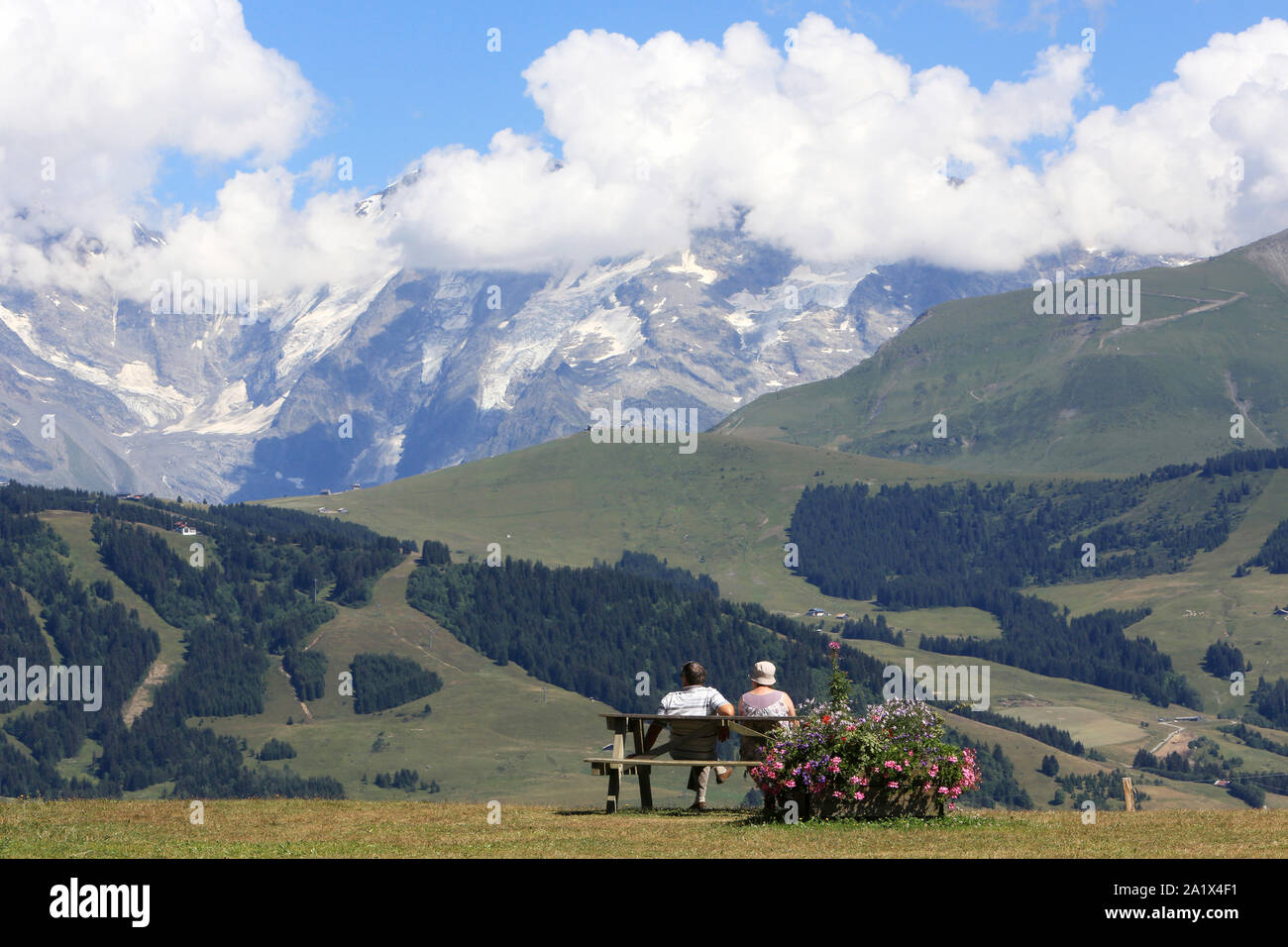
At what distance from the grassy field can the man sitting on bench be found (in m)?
1.53

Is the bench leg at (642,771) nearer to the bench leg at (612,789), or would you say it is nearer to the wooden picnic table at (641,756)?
the wooden picnic table at (641,756)

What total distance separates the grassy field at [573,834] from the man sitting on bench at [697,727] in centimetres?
153

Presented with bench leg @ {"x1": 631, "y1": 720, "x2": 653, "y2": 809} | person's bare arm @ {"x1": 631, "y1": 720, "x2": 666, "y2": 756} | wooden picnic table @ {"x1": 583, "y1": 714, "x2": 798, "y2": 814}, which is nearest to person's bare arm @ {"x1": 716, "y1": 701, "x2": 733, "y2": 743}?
wooden picnic table @ {"x1": 583, "y1": 714, "x2": 798, "y2": 814}

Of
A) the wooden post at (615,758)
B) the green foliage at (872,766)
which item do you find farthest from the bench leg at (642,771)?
the green foliage at (872,766)

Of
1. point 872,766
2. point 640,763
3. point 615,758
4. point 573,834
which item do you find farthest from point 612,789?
point 872,766

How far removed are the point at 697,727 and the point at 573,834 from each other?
26.7 feet

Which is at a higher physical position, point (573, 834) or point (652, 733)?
point (652, 733)

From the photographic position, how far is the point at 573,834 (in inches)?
1139

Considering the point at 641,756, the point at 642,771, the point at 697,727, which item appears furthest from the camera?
the point at 642,771

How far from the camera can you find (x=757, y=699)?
36.8 meters

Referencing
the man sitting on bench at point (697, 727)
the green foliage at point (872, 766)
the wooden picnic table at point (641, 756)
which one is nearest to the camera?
the green foliage at point (872, 766)

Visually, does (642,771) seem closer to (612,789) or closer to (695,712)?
(612,789)

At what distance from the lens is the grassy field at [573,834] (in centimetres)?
2439
